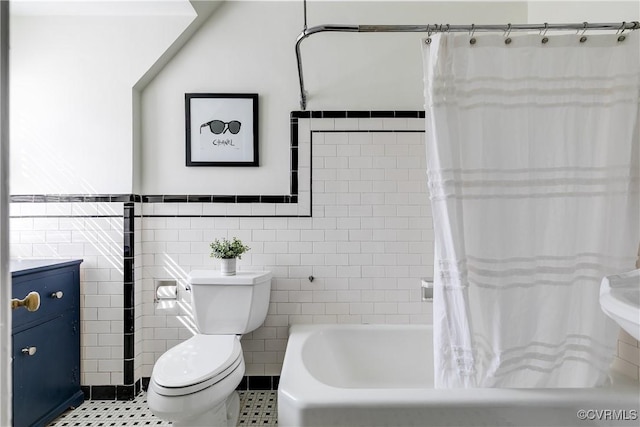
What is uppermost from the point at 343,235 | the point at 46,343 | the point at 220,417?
the point at 343,235

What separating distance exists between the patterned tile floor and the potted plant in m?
0.79

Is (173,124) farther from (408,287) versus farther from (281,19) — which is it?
(408,287)

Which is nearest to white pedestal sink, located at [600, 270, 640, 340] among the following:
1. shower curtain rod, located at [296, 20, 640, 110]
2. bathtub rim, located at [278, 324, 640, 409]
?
bathtub rim, located at [278, 324, 640, 409]

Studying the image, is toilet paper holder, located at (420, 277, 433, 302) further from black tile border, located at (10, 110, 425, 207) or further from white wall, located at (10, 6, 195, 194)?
white wall, located at (10, 6, 195, 194)

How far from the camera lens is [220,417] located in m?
2.01

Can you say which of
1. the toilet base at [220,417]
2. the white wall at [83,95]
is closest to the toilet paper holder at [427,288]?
the toilet base at [220,417]

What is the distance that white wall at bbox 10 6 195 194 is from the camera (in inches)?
99.1

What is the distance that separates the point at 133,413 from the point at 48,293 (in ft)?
2.72

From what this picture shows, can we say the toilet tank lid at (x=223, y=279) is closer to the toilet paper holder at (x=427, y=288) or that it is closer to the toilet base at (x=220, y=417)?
the toilet base at (x=220, y=417)

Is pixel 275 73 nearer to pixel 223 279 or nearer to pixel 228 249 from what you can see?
pixel 228 249

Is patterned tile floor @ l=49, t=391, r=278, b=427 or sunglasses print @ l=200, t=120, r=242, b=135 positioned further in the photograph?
sunglasses print @ l=200, t=120, r=242, b=135

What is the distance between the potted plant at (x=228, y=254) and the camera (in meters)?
2.42

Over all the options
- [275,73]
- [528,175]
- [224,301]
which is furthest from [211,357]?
[275,73]

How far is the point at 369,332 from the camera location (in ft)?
8.09
